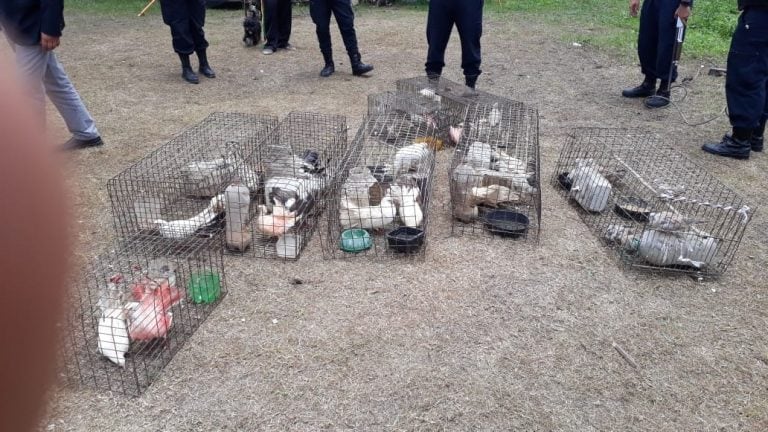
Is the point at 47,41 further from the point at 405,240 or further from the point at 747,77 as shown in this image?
the point at 747,77

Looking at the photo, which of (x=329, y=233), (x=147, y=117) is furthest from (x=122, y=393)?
(x=147, y=117)

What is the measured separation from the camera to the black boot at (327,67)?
A: 7785 mm

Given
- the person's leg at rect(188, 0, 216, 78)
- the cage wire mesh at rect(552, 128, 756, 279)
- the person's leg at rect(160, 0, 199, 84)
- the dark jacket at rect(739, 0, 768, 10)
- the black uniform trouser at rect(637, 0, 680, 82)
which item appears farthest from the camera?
the person's leg at rect(188, 0, 216, 78)

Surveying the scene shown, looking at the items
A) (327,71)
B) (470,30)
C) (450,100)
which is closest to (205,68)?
(327,71)

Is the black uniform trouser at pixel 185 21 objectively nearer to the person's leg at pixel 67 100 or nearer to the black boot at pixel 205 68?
the black boot at pixel 205 68

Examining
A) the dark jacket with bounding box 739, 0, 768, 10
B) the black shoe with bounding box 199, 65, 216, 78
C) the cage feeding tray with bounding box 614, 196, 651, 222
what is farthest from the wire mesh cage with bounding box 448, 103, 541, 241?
the black shoe with bounding box 199, 65, 216, 78

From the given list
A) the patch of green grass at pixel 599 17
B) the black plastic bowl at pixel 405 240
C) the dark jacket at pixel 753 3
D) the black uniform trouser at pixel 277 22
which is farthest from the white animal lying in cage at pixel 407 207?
the patch of green grass at pixel 599 17

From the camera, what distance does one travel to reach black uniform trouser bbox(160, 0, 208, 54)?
687 centimetres

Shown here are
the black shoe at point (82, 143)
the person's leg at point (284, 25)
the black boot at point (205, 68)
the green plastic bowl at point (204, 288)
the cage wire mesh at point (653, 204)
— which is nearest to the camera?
A: the green plastic bowl at point (204, 288)

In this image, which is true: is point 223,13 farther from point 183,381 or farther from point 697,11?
point 183,381

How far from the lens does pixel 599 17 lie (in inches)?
474

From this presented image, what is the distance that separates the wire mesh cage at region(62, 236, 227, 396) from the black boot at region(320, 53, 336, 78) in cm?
460

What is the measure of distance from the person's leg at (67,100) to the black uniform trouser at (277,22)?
171 inches

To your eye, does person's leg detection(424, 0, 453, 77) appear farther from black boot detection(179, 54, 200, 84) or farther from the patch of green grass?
the patch of green grass
